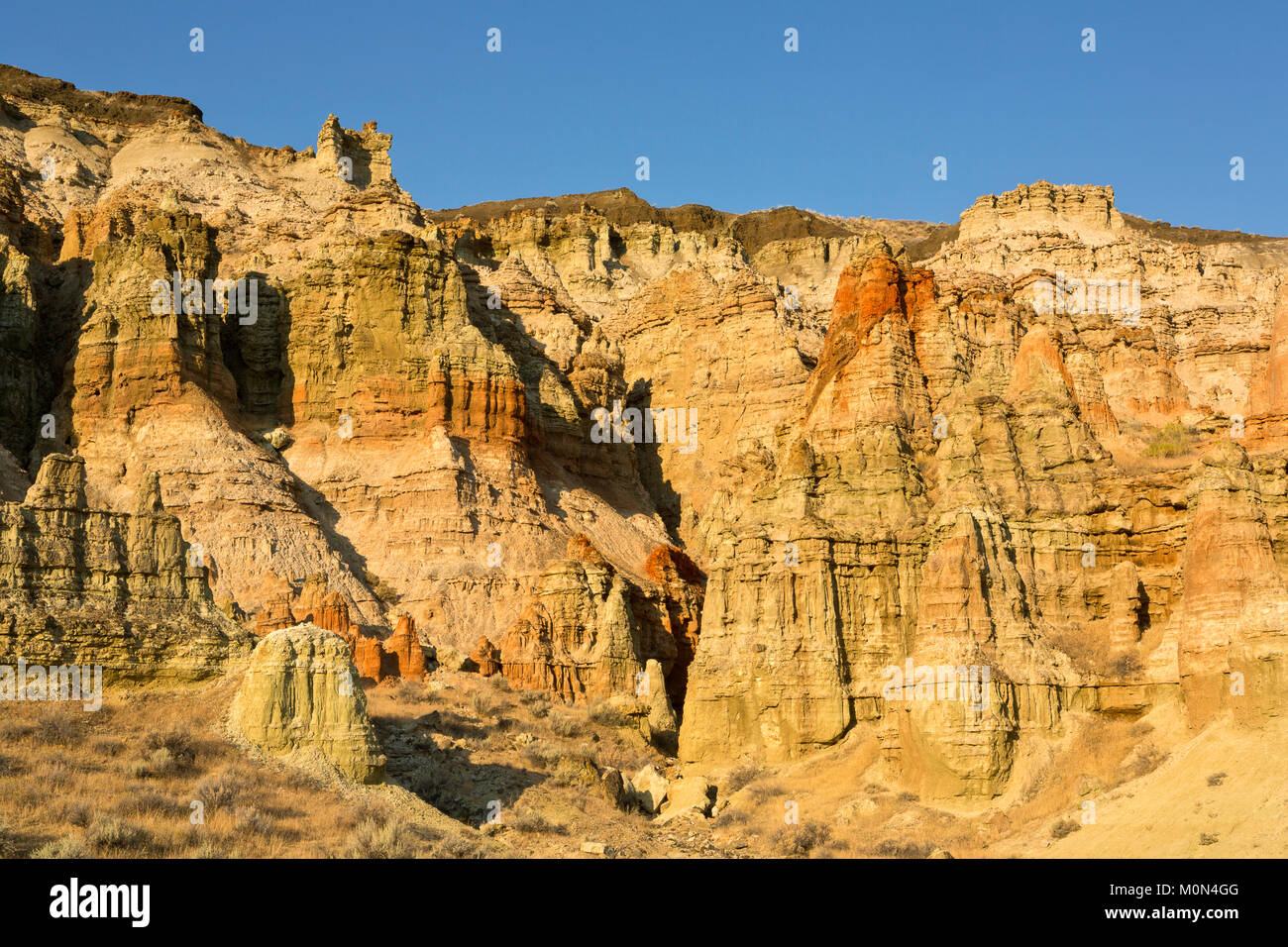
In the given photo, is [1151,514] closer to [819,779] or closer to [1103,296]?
[819,779]

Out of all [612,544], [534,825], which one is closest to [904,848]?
[534,825]

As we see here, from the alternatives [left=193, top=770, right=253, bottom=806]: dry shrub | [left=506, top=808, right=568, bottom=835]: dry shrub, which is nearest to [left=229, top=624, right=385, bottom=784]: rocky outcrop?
[left=193, top=770, right=253, bottom=806]: dry shrub

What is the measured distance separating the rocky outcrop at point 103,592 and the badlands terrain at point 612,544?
0.33ft

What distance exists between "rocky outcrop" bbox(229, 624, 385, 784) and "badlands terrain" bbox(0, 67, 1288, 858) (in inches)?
3.8

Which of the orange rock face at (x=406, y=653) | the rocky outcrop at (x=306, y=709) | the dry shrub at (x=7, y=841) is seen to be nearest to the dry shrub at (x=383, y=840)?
the rocky outcrop at (x=306, y=709)

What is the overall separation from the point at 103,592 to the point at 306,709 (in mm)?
6928

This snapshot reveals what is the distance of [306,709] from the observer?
32719mm

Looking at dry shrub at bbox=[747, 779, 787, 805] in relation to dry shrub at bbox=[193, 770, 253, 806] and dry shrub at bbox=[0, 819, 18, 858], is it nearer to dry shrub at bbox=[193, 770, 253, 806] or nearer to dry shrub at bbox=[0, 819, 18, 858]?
dry shrub at bbox=[193, 770, 253, 806]

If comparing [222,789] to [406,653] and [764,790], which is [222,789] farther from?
[406,653]

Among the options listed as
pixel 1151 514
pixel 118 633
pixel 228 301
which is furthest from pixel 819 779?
pixel 228 301

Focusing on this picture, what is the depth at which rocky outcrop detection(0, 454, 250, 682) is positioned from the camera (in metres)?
34.2

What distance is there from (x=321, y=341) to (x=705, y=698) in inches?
1488

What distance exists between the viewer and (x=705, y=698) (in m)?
49.4

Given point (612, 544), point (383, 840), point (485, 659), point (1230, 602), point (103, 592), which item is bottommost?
point (383, 840)
